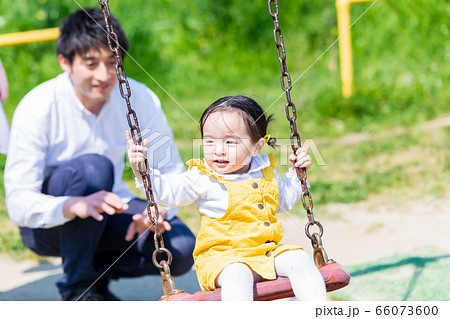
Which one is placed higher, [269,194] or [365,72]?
[365,72]

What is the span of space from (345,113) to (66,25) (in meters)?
4.39

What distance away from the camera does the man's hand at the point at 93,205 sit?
8.80ft

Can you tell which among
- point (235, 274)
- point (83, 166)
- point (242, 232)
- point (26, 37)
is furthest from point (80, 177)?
point (26, 37)

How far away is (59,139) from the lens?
9.80 feet

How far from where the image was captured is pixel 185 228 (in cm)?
309

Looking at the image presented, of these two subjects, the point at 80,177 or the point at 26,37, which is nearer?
the point at 80,177

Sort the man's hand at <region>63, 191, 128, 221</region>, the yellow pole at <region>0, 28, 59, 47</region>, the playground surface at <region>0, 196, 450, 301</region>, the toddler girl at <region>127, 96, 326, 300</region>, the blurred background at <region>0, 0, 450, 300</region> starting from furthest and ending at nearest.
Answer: the yellow pole at <region>0, 28, 59, 47</region>
the blurred background at <region>0, 0, 450, 300</region>
the playground surface at <region>0, 196, 450, 301</region>
the man's hand at <region>63, 191, 128, 221</region>
the toddler girl at <region>127, 96, 326, 300</region>

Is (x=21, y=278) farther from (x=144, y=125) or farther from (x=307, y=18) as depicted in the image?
(x=307, y=18)

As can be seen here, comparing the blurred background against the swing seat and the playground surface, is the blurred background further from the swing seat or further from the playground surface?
the swing seat

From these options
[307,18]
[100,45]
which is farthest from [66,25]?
[307,18]

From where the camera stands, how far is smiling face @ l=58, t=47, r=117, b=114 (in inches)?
115

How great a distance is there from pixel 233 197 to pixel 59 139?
1.11 m

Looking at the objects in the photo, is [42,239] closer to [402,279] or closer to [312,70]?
[402,279]

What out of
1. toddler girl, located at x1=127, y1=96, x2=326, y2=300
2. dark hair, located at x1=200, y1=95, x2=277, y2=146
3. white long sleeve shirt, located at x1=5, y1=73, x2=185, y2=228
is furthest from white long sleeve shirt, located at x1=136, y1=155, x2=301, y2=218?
white long sleeve shirt, located at x1=5, y1=73, x2=185, y2=228
